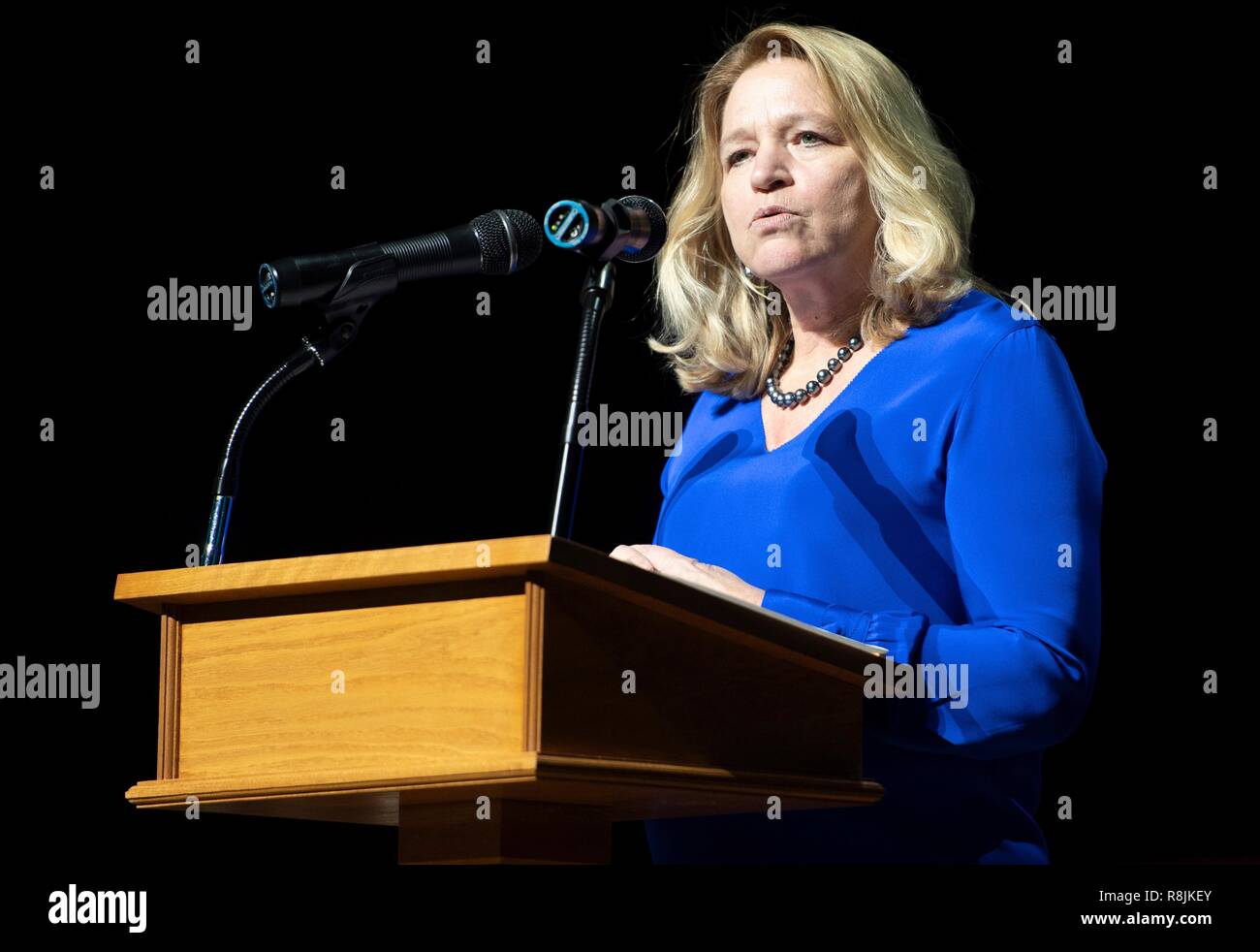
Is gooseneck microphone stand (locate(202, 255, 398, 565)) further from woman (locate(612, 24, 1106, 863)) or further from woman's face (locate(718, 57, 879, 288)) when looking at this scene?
woman's face (locate(718, 57, 879, 288))

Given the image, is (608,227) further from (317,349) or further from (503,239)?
(317,349)

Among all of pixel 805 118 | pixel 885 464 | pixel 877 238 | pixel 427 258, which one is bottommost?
pixel 885 464

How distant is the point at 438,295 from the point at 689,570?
186cm

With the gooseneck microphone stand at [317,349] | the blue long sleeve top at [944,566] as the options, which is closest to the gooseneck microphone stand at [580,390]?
the gooseneck microphone stand at [317,349]

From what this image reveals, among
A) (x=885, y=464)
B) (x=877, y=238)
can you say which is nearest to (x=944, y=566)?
(x=885, y=464)

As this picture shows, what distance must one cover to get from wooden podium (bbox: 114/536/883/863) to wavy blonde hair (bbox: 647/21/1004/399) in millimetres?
729

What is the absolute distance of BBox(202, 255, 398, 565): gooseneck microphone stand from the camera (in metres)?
1.59

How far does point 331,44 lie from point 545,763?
247 cm

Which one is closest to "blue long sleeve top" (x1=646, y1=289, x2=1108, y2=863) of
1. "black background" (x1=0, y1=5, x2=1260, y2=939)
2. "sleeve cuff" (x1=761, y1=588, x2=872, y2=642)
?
"sleeve cuff" (x1=761, y1=588, x2=872, y2=642)

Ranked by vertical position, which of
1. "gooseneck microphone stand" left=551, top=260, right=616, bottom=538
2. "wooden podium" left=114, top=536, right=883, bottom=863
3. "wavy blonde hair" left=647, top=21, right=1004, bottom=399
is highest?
"wavy blonde hair" left=647, top=21, right=1004, bottom=399

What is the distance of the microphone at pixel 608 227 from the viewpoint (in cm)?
156

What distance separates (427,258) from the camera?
1.63 m

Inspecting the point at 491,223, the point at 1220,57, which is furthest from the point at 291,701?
the point at 1220,57

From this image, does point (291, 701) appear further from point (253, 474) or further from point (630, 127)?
point (630, 127)
